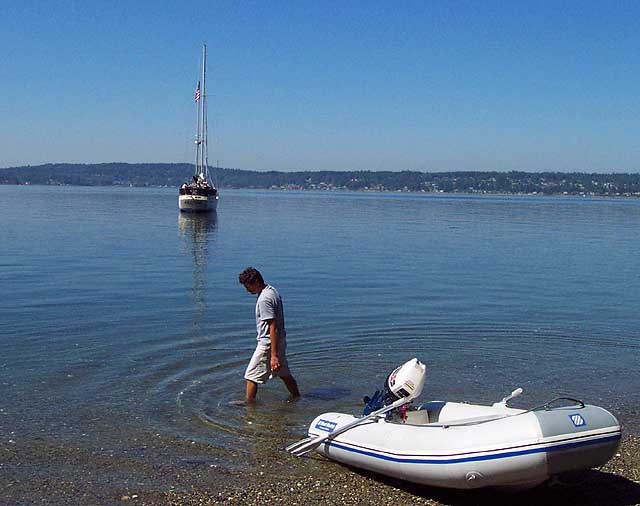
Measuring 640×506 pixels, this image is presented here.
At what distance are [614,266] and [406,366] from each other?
25868mm

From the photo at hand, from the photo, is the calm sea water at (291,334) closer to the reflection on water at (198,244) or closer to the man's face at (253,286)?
the reflection on water at (198,244)

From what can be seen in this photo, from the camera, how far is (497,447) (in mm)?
7352

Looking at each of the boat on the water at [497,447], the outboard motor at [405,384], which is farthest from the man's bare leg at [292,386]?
the boat on the water at [497,447]

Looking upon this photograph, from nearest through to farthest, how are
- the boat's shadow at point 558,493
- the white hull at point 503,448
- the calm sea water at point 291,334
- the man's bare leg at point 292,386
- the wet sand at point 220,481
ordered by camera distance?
the white hull at point 503,448, the boat's shadow at point 558,493, the wet sand at point 220,481, the calm sea water at point 291,334, the man's bare leg at point 292,386

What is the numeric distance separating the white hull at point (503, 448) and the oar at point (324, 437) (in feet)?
1.83

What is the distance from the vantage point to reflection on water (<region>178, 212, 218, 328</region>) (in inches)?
811

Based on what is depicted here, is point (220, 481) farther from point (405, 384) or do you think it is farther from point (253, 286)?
point (253, 286)

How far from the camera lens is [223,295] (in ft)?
72.8

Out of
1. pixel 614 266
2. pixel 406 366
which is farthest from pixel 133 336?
pixel 614 266

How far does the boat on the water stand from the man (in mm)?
2468

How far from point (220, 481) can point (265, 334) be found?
8.84 ft

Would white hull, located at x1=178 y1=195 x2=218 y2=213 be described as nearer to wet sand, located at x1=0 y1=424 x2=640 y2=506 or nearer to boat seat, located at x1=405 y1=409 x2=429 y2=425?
wet sand, located at x1=0 y1=424 x2=640 y2=506

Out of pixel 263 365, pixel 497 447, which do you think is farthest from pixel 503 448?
pixel 263 365

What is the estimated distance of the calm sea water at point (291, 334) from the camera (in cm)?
1096
